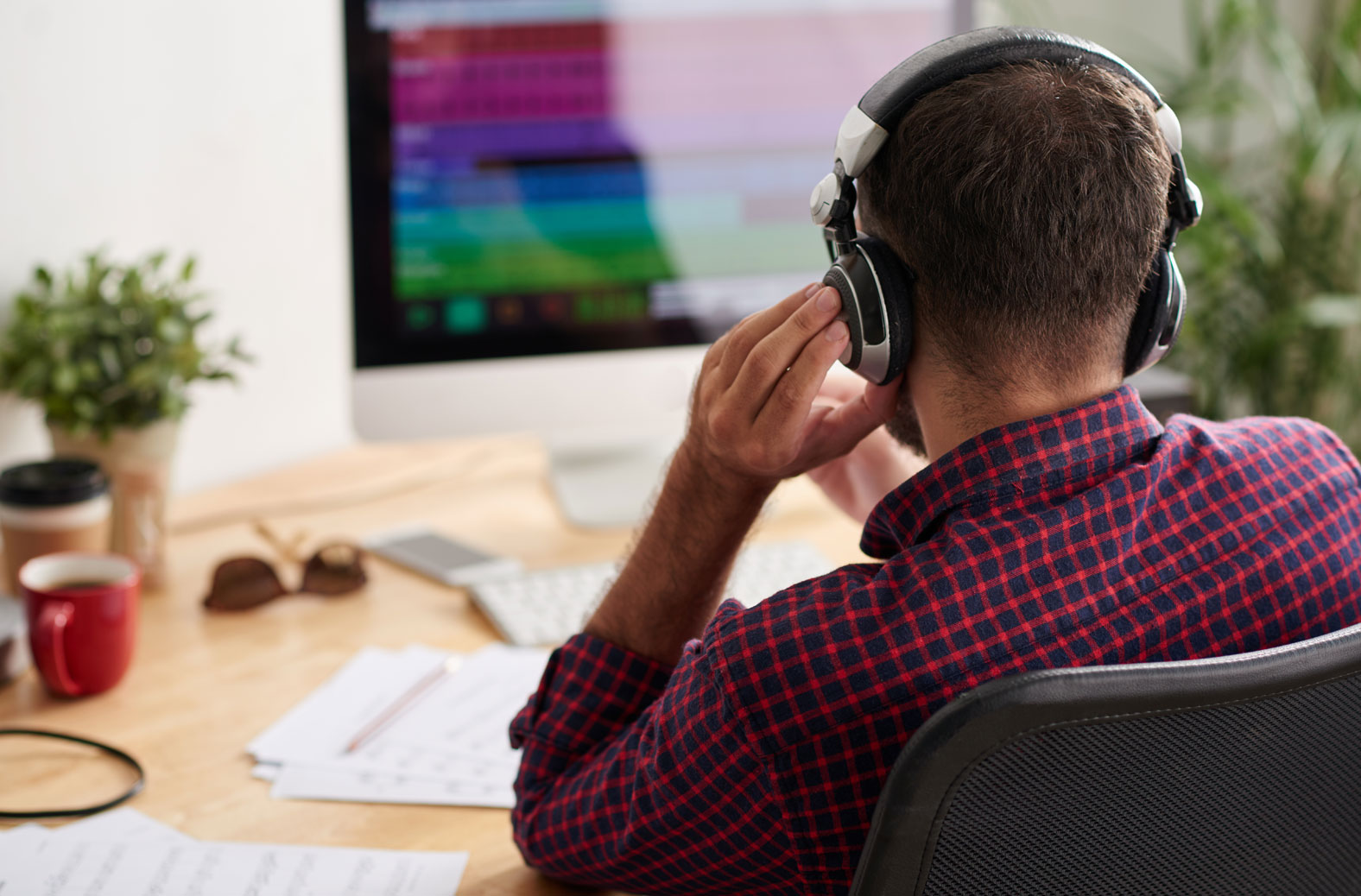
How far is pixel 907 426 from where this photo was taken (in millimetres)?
832

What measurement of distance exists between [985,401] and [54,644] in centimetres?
78

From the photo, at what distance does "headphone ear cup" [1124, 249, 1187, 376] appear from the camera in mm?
734

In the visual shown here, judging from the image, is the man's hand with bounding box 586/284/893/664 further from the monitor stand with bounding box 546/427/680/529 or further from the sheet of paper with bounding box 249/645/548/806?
the monitor stand with bounding box 546/427/680/529

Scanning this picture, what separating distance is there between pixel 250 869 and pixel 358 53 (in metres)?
0.89

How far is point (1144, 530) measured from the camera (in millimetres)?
672

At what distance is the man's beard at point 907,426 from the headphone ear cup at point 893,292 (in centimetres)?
8

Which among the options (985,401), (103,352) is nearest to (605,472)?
(103,352)

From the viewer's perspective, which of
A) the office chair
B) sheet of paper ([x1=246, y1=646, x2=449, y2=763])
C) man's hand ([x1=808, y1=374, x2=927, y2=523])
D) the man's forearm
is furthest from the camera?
man's hand ([x1=808, y1=374, x2=927, y2=523])

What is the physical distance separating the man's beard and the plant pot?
0.79 metres

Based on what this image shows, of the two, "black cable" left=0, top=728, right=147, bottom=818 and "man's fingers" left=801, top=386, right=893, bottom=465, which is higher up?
"man's fingers" left=801, top=386, right=893, bottom=465

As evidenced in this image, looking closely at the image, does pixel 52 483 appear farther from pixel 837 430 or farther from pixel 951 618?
pixel 951 618

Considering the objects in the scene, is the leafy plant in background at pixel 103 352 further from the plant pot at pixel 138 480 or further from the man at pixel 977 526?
the man at pixel 977 526

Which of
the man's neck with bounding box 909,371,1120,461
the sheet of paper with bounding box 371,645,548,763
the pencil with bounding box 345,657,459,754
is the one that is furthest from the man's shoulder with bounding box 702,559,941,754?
the pencil with bounding box 345,657,459,754

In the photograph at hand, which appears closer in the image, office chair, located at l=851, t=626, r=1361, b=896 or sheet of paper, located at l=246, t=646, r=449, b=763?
office chair, located at l=851, t=626, r=1361, b=896
